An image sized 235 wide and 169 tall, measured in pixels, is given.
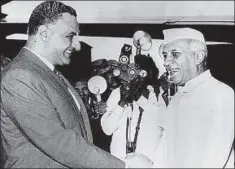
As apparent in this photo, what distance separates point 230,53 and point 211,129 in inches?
12.5

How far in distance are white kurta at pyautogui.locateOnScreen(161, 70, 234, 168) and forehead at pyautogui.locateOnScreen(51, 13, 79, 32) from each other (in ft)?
1.67

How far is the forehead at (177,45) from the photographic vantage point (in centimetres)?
131

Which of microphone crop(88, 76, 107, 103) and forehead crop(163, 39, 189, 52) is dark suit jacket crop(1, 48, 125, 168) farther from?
forehead crop(163, 39, 189, 52)

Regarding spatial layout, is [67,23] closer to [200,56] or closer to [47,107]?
[47,107]

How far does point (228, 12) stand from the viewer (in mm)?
1293

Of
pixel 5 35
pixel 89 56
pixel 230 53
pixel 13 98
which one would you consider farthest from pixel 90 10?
pixel 230 53

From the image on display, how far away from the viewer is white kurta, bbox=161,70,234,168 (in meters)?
1.27

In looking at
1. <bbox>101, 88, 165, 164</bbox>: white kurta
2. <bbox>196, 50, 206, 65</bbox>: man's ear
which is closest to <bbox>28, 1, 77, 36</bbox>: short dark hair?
<bbox>101, 88, 165, 164</bbox>: white kurta

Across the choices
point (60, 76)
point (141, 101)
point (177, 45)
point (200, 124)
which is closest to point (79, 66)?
point (60, 76)

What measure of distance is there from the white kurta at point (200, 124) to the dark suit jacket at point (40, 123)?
0.82 feet

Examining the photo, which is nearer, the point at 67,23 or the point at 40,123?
the point at 40,123

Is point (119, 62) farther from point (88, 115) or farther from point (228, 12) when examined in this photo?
point (228, 12)

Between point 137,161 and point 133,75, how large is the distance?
1.16ft

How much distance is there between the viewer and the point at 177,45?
1.31 meters
